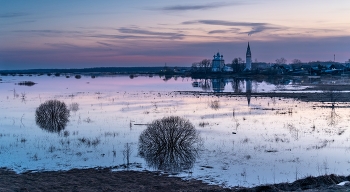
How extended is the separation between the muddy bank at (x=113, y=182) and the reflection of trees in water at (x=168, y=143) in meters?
2.15

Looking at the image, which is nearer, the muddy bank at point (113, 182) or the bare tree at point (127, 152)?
the muddy bank at point (113, 182)

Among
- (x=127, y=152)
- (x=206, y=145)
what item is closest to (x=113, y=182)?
(x=127, y=152)

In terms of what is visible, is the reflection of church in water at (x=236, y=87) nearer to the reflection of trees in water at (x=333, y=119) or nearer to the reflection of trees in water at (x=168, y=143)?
the reflection of trees in water at (x=333, y=119)

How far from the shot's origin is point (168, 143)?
55.6 feet

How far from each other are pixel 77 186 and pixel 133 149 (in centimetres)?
578

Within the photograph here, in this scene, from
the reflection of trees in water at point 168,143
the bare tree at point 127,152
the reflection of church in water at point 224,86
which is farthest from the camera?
the reflection of church in water at point 224,86

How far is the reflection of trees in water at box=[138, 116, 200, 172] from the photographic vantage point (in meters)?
16.4

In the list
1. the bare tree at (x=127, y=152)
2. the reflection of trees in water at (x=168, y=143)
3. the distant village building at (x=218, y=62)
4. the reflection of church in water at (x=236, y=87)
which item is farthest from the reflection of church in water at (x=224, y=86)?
the distant village building at (x=218, y=62)

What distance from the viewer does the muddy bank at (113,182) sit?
38.8 feet

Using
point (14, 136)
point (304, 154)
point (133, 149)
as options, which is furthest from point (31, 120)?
point (304, 154)

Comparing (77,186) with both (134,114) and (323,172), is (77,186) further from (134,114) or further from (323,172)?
(134,114)

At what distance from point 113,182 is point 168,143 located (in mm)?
4411

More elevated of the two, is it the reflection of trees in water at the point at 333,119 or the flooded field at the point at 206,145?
the reflection of trees in water at the point at 333,119

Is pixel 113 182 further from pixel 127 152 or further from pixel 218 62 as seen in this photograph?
pixel 218 62
